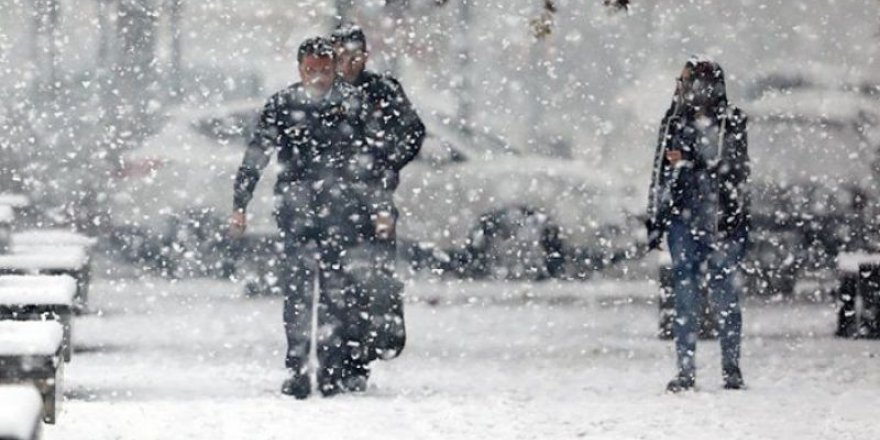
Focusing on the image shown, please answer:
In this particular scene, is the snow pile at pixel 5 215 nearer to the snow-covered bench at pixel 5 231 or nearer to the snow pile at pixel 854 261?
the snow-covered bench at pixel 5 231

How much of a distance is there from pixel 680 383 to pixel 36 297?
300 cm

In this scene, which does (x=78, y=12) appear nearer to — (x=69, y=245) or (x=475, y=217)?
(x=475, y=217)

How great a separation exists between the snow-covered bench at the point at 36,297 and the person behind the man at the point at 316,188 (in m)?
0.89

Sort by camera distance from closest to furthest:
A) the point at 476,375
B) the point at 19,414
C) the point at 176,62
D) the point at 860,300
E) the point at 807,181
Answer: the point at 19,414
the point at 476,375
the point at 860,300
the point at 807,181
the point at 176,62

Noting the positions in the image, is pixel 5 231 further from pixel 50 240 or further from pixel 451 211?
pixel 451 211

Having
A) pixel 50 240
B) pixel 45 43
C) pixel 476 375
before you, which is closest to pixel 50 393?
pixel 476 375

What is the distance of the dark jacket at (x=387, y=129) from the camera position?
1075cm

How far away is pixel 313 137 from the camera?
10.7 metres

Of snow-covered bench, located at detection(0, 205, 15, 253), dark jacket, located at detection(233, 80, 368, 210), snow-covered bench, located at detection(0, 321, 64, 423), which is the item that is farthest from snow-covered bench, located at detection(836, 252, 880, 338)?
snow-covered bench, located at detection(0, 321, 64, 423)

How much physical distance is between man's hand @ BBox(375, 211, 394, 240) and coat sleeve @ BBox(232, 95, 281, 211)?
1.90 feet

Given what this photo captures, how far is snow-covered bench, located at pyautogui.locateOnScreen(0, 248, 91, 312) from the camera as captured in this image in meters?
12.5

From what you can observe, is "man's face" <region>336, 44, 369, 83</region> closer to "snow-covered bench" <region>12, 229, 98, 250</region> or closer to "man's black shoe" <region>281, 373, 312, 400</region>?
"man's black shoe" <region>281, 373, 312, 400</region>

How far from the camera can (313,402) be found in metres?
10.3

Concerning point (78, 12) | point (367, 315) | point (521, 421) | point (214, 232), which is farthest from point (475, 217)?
point (78, 12)
